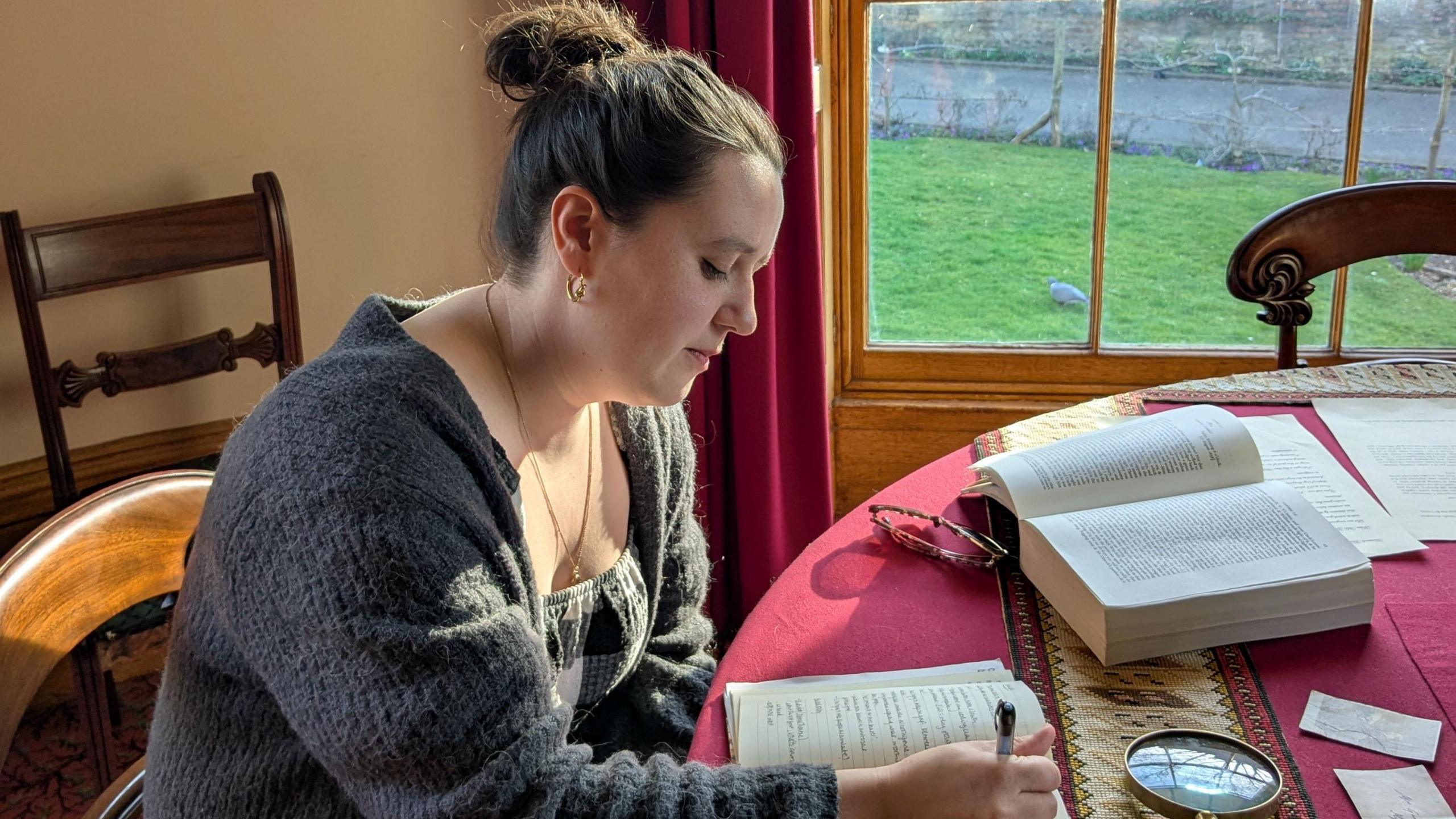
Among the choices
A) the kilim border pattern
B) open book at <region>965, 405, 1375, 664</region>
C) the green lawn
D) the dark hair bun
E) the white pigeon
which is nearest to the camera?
open book at <region>965, 405, 1375, 664</region>

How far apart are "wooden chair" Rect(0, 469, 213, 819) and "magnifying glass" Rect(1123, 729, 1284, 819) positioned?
841 millimetres

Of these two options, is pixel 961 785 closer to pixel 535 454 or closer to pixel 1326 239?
pixel 535 454

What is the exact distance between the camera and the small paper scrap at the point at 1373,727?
961 millimetres

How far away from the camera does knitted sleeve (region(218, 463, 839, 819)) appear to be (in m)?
0.91

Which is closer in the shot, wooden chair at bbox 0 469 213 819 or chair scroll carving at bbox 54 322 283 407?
wooden chair at bbox 0 469 213 819

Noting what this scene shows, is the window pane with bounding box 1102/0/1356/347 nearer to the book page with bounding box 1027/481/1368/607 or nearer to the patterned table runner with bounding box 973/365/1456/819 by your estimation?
the book page with bounding box 1027/481/1368/607

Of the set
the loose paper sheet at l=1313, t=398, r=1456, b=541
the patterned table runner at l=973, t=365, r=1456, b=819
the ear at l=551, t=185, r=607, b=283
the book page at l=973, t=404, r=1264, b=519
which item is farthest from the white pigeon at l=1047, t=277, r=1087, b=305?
the ear at l=551, t=185, r=607, b=283

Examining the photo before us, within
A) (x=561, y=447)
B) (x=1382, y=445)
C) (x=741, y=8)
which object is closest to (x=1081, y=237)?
(x=741, y=8)

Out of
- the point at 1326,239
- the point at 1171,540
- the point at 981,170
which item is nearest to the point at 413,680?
the point at 1171,540

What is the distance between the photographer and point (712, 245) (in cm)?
117

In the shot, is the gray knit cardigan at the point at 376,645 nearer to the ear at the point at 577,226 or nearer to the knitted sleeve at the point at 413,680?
the knitted sleeve at the point at 413,680

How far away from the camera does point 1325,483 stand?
4.55 ft

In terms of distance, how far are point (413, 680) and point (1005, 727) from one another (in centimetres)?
43

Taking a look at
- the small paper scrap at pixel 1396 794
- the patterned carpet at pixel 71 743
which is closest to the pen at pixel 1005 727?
the small paper scrap at pixel 1396 794
